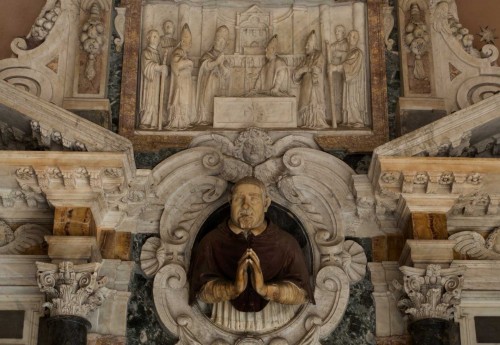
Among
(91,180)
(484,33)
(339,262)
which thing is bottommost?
(339,262)

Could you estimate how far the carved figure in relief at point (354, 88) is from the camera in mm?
13398

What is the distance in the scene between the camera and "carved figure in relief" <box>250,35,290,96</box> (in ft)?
44.3

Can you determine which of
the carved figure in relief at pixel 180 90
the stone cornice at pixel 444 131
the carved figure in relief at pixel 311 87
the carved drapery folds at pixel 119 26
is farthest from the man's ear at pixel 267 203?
the carved drapery folds at pixel 119 26

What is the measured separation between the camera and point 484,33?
1397 cm

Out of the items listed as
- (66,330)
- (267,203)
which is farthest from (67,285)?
(267,203)

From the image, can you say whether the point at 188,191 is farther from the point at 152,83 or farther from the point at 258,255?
the point at 152,83

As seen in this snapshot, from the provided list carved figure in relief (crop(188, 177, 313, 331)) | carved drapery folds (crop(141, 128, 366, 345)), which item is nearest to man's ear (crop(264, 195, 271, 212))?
carved figure in relief (crop(188, 177, 313, 331))

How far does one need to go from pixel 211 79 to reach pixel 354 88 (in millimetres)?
1736

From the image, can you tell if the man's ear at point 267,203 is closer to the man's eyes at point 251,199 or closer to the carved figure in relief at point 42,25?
the man's eyes at point 251,199

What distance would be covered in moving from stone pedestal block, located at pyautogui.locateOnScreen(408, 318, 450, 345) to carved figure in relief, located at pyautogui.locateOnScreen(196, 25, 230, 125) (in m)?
3.61

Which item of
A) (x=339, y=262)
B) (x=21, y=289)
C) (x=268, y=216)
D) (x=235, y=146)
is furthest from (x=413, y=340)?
(x=21, y=289)

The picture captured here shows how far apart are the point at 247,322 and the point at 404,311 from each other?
1.70 meters

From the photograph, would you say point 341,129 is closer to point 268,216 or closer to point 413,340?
point 268,216

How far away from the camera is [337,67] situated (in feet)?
44.9
